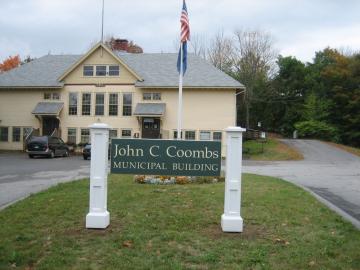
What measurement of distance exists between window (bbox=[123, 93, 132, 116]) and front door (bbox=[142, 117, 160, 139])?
1.57 m

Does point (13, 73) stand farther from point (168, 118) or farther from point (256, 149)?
point (256, 149)

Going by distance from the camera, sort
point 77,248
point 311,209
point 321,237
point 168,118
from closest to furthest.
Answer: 1. point 77,248
2. point 321,237
3. point 311,209
4. point 168,118

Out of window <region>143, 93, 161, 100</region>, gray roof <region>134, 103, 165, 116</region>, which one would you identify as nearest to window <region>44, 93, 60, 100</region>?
gray roof <region>134, 103, 165, 116</region>

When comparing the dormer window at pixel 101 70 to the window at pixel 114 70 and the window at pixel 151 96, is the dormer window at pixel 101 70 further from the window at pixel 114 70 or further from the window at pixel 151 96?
the window at pixel 151 96

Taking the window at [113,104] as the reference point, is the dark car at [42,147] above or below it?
below

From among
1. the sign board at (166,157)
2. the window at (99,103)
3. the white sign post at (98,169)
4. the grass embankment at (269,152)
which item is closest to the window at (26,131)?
the window at (99,103)

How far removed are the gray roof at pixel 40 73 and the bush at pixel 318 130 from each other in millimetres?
28380

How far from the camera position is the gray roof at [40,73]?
39.0 metres

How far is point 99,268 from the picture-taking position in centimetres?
546

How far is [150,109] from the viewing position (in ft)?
120

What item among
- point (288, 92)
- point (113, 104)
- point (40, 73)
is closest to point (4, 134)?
point (40, 73)

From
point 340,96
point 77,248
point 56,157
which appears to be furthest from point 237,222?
point 340,96

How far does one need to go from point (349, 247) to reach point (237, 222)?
1667 mm

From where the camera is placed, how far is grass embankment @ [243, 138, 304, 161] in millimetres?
35719
